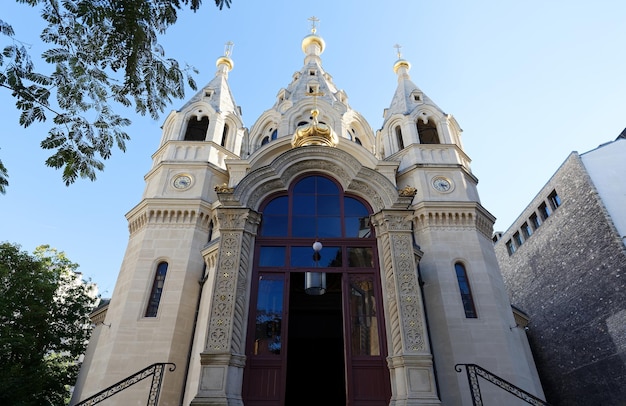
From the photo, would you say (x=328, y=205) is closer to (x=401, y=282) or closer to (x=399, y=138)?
(x=401, y=282)

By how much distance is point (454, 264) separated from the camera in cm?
1539

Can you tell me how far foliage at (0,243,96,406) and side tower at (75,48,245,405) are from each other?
4828 millimetres

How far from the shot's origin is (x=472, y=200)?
1741 cm

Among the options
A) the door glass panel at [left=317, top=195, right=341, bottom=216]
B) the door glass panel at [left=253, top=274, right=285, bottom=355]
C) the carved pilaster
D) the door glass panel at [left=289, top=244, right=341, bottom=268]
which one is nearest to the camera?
the carved pilaster

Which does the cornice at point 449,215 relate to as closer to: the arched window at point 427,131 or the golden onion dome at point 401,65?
the arched window at point 427,131

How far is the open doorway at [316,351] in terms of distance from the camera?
46.5 ft

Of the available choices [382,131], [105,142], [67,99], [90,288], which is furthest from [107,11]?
[90,288]

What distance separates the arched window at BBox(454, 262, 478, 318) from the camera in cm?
1440

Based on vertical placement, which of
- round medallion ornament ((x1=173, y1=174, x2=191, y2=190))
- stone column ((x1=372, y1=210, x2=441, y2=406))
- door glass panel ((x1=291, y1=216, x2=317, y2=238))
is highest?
round medallion ornament ((x1=173, y1=174, x2=191, y2=190))

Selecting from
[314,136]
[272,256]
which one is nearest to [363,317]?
[272,256]

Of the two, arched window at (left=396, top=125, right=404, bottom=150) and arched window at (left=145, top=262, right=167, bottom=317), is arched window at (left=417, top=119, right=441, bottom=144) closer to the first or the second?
arched window at (left=396, top=125, right=404, bottom=150)

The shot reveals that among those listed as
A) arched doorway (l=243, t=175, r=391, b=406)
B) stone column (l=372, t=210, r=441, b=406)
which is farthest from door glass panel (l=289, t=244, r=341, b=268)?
stone column (l=372, t=210, r=441, b=406)

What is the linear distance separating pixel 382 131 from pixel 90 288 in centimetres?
1939

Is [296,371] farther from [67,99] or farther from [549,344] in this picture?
[549,344]
